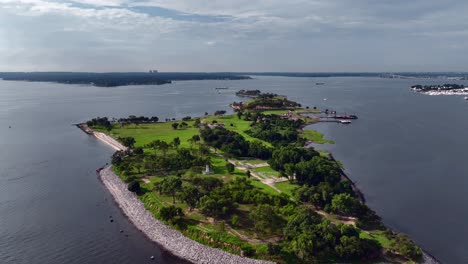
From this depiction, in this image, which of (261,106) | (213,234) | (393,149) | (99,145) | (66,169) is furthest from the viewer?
(261,106)

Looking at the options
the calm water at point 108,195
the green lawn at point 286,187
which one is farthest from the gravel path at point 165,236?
the green lawn at point 286,187

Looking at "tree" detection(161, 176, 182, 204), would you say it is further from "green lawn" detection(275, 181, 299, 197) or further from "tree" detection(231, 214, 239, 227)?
"green lawn" detection(275, 181, 299, 197)

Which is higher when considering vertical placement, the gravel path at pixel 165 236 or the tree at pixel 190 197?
the tree at pixel 190 197

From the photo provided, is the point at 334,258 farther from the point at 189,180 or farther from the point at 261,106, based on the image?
the point at 261,106

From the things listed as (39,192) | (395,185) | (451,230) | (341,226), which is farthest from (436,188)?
(39,192)

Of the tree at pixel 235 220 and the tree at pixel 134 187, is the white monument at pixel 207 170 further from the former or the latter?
the tree at pixel 235 220
